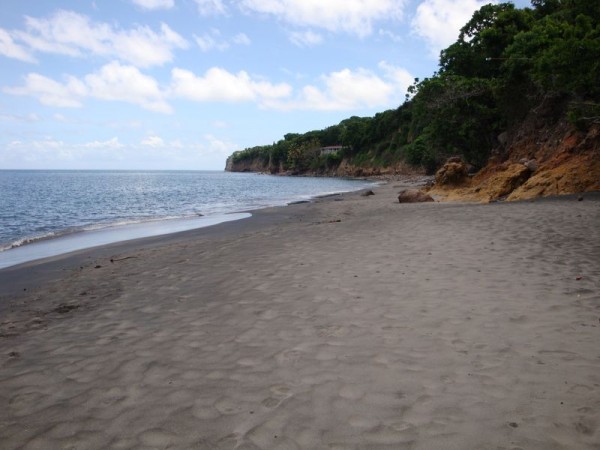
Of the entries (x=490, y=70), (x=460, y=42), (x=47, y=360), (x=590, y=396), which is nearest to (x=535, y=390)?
(x=590, y=396)

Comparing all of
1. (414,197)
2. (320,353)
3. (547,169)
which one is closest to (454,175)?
(414,197)

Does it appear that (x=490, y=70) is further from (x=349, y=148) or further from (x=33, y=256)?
(x=349, y=148)

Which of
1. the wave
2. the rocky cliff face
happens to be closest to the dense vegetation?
the rocky cliff face

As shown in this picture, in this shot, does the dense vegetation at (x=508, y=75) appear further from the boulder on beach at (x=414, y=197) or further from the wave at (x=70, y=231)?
the wave at (x=70, y=231)

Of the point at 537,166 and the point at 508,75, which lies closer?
the point at 537,166

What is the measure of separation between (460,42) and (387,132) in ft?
223

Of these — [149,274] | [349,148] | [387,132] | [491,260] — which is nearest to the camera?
[491,260]

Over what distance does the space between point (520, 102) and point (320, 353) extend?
29.5 meters

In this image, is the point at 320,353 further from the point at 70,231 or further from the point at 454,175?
the point at 454,175

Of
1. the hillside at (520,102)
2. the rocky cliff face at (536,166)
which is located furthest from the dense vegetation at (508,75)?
the rocky cliff face at (536,166)

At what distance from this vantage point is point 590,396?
3301 millimetres

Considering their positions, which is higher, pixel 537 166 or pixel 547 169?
pixel 537 166

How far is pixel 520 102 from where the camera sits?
27.5m

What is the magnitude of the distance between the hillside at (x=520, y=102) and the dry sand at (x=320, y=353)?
10.5 m
